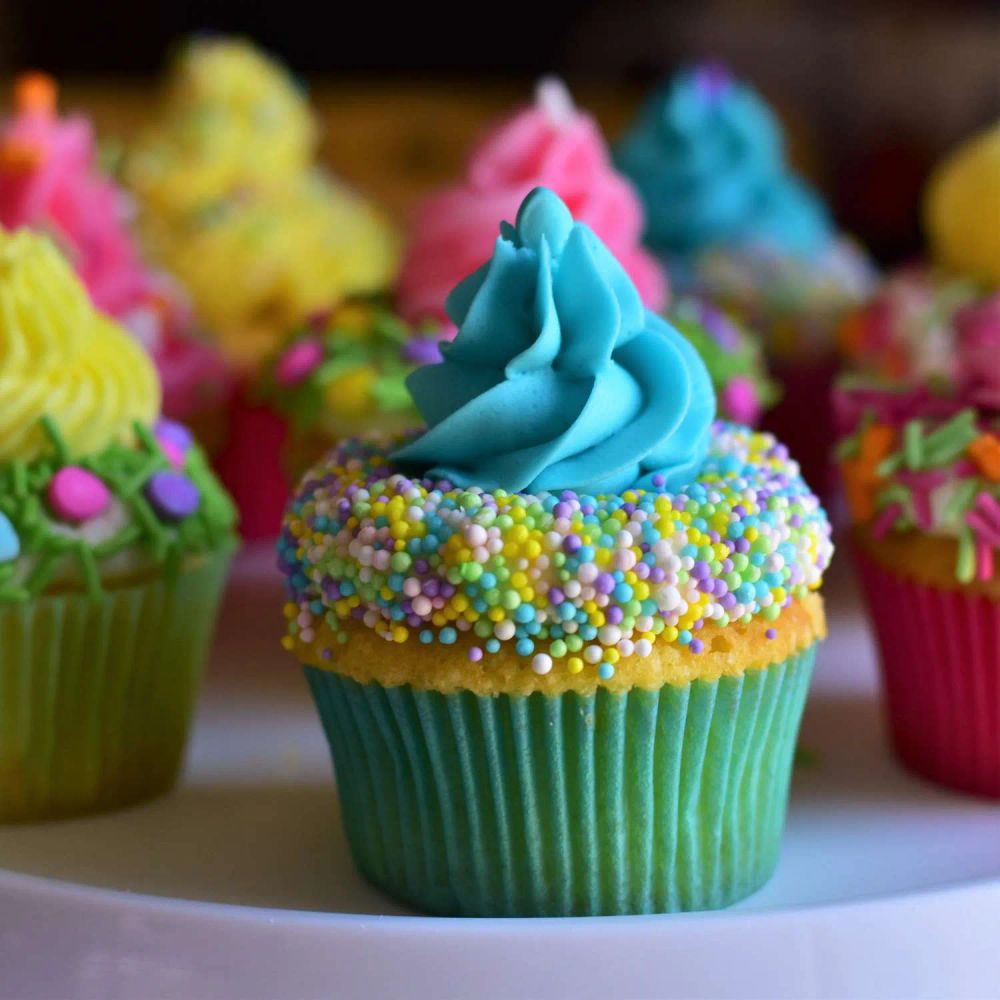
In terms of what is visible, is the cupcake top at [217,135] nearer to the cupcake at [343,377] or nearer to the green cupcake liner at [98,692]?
the cupcake at [343,377]

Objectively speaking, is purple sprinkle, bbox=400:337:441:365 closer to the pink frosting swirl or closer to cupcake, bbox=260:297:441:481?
cupcake, bbox=260:297:441:481

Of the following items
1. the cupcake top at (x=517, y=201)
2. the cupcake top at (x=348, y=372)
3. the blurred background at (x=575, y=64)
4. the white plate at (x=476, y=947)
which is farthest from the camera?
the blurred background at (x=575, y=64)

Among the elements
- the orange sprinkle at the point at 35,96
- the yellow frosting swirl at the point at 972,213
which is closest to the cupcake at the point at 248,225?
the orange sprinkle at the point at 35,96

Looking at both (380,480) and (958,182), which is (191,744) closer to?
(380,480)

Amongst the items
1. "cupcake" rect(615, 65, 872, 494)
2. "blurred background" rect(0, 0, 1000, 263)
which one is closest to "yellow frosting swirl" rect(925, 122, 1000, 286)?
"cupcake" rect(615, 65, 872, 494)

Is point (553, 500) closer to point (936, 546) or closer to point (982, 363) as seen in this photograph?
point (936, 546)
